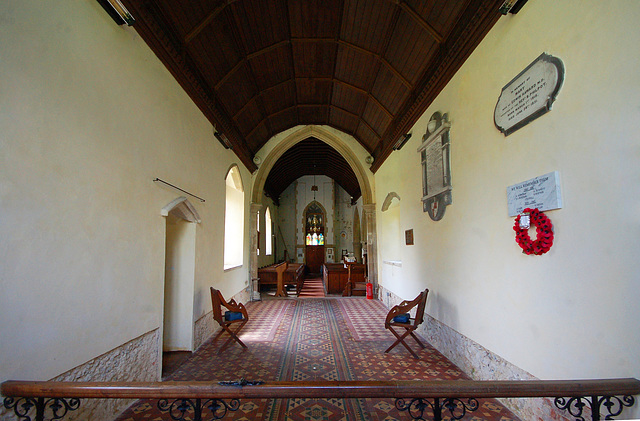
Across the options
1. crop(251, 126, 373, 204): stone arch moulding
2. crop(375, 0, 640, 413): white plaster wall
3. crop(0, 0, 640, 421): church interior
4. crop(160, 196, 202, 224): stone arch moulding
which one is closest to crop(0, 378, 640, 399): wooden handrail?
crop(0, 0, 640, 421): church interior

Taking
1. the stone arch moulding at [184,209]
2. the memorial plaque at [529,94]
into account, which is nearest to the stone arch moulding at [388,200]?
the memorial plaque at [529,94]

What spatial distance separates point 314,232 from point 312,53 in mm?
12370

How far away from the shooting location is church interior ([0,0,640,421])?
186cm

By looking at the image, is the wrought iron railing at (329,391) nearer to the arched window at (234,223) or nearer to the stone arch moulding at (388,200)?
the stone arch moulding at (388,200)

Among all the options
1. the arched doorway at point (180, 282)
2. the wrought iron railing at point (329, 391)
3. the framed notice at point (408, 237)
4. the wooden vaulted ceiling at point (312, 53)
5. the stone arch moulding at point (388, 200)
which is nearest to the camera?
the wrought iron railing at point (329, 391)

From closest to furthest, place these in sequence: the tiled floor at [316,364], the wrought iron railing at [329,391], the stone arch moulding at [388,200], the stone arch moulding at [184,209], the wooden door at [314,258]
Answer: the wrought iron railing at [329,391]
the tiled floor at [316,364]
the stone arch moulding at [184,209]
the stone arch moulding at [388,200]
the wooden door at [314,258]

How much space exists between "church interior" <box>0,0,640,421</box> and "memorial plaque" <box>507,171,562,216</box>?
0.02m

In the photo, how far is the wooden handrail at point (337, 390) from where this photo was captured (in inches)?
58.6

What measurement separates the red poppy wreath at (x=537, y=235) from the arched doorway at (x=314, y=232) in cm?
1479

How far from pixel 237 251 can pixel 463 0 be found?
6710 millimetres

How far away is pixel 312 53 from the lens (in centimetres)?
570

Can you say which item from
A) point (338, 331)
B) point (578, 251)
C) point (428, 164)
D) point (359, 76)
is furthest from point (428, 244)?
point (359, 76)

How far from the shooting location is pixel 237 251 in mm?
7961

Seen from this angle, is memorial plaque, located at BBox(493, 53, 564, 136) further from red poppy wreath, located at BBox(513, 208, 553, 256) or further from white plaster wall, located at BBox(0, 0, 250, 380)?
white plaster wall, located at BBox(0, 0, 250, 380)
